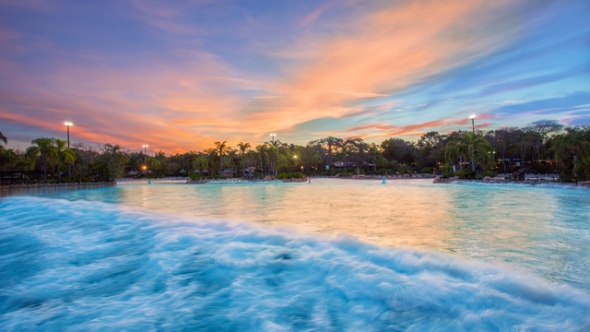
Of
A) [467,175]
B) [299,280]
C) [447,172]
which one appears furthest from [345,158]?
[299,280]

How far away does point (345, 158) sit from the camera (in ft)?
198

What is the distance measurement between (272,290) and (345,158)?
58.1 m

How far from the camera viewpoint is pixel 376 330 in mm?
2293

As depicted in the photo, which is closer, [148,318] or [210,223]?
[148,318]

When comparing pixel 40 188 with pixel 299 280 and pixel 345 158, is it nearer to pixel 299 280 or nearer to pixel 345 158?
pixel 299 280

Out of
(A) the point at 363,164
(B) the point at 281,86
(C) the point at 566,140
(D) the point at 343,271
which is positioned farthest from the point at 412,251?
(A) the point at 363,164

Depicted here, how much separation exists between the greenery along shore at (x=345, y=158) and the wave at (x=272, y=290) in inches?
815

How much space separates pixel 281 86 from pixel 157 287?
19106 mm

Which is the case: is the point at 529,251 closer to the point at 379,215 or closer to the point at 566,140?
the point at 379,215

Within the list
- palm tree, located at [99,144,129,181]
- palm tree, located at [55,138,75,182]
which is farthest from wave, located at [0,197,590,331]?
palm tree, located at [99,144,129,181]

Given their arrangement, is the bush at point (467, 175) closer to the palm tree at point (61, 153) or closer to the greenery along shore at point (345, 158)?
the greenery along shore at point (345, 158)

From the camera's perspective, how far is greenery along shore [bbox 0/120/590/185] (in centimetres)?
2653

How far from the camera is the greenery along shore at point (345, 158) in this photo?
2653 centimetres

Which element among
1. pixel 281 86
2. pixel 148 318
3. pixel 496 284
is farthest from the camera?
pixel 281 86
